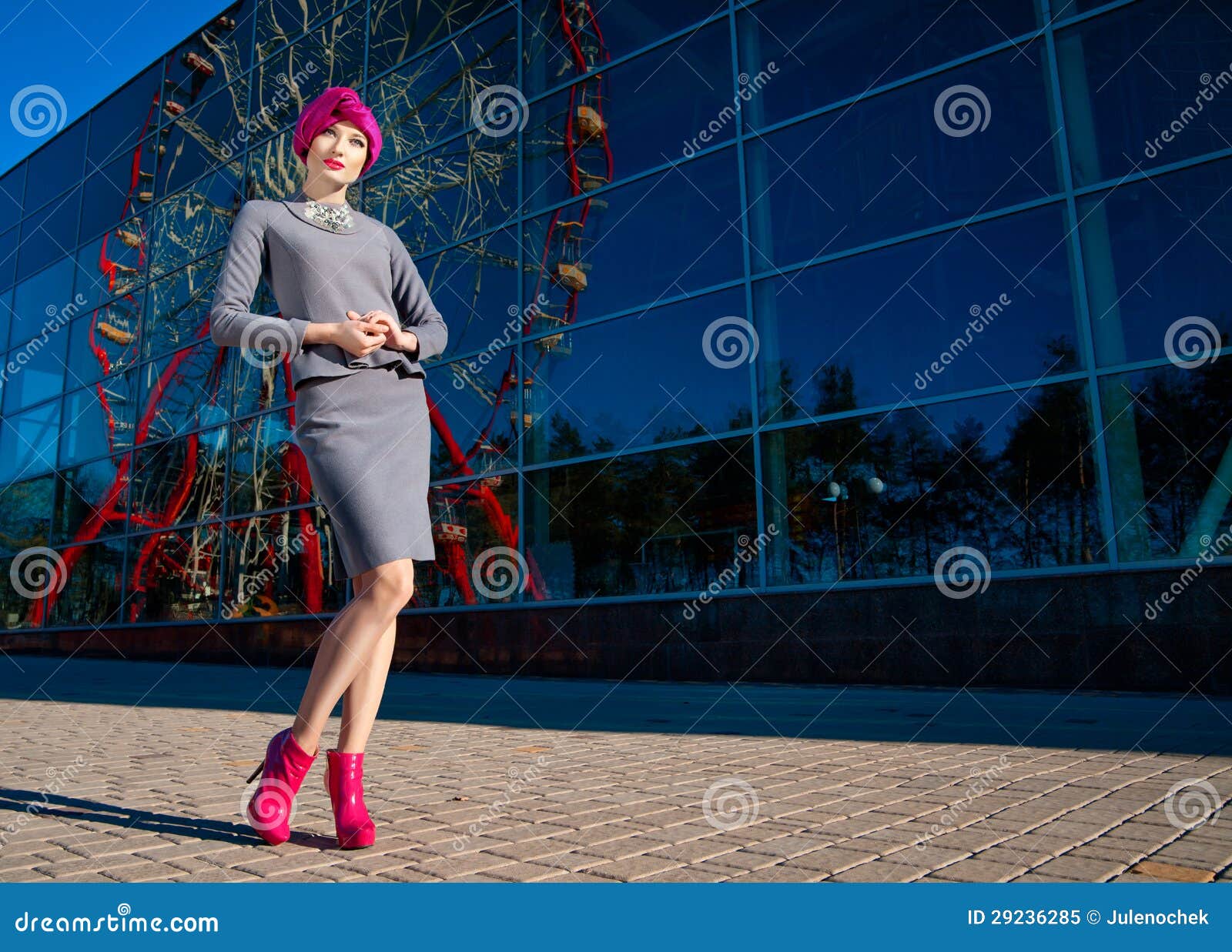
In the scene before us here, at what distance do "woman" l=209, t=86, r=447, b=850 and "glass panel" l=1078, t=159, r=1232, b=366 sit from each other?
6.92m

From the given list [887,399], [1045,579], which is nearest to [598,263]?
[887,399]

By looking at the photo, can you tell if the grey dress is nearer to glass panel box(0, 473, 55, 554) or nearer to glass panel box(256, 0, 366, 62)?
glass panel box(256, 0, 366, 62)

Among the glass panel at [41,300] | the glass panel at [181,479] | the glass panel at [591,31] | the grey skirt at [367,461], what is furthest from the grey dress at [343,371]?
the glass panel at [41,300]

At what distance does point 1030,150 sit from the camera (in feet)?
28.2

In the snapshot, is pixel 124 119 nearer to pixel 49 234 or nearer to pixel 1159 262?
pixel 49 234

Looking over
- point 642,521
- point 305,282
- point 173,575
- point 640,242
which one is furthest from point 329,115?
point 173,575

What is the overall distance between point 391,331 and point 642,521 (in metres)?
7.51

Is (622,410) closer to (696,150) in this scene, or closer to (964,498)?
(696,150)

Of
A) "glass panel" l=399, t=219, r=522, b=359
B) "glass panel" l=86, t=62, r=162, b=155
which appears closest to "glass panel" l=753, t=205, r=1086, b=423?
"glass panel" l=399, t=219, r=522, b=359

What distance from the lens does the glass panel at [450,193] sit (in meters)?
12.1

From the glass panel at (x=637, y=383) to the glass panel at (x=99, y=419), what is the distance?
29.2 feet

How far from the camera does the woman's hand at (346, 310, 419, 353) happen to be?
8.41ft

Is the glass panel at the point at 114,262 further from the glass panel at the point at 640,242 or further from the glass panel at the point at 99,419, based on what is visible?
the glass panel at the point at 640,242

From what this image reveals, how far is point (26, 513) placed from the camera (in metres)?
18.6
